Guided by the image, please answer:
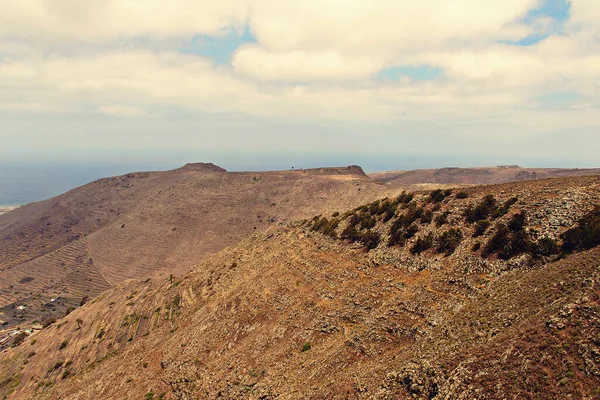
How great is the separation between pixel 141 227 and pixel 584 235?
428ft

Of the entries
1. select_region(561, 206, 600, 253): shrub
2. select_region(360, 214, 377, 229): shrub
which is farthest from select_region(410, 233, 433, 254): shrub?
select_region(561, 206, 600, 253): shrub

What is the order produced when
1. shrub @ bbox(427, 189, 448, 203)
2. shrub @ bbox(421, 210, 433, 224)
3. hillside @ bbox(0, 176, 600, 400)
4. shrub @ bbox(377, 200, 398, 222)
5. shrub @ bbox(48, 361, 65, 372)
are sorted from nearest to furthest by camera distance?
1. hillside @ bbox(0, 176, 600, 400)
2. shrub @ bbox(421, 210, 433, 224)
3. shrub @ bbox(427, 189, 448, 203)
4. shrub @ bbox(377, 200, 398, 222)
5. shrub @ bbox(48, 361, 65, 372)

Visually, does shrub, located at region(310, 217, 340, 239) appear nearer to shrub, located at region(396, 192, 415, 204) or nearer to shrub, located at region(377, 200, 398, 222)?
shrub, located at region(377, 200, 398, 222)

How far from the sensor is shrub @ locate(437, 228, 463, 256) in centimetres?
2891

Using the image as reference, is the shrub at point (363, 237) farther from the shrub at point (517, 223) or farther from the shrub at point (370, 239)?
the shrub at point (517, 223)

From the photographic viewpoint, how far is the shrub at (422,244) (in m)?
31.0

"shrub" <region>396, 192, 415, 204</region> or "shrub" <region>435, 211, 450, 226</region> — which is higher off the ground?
"shrub" <region>396, 192, 415, 204</region>

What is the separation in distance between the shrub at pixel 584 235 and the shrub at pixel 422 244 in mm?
9919

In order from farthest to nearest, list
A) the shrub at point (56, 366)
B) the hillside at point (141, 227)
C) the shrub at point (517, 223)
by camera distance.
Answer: the hillside at point (141, 227) → the shrub at point (56, 366) → the shrub at point (517, 223)

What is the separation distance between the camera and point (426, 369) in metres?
18.3

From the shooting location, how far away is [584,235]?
22.5 m

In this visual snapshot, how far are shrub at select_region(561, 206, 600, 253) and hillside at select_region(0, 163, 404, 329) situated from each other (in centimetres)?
7211

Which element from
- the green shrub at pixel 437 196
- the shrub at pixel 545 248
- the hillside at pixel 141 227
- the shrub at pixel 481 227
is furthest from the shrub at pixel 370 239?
the hillside at pixel 141 227

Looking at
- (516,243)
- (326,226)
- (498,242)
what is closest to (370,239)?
(326,226)
